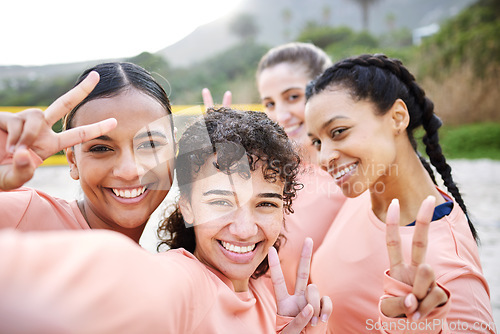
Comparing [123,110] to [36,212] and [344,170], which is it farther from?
[344,170]

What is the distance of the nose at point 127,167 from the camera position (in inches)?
64.2

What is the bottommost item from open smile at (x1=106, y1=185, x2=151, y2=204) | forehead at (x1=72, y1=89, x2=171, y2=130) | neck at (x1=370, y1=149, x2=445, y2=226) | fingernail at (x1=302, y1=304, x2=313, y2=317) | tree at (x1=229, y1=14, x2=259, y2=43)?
tree at (x1=229, y1=14, x2=259, y2=43)

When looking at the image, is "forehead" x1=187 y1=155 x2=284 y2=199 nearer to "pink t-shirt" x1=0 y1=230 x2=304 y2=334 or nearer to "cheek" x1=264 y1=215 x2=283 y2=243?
"cheek" x1=264 y1=215 x2=283 y2=243

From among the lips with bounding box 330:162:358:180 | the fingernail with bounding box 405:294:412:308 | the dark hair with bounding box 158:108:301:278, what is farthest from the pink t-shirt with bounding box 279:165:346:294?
the fingernail with bounding box 405:294:412:308

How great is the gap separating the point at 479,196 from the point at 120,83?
8.06 m

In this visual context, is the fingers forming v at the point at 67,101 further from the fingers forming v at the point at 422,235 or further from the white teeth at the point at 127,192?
the fingers forming v at the point at 422,235

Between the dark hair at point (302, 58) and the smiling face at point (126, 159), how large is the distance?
173cm

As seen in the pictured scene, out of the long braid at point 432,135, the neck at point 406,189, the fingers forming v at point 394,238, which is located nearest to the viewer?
the fingers forming v at point 394,238

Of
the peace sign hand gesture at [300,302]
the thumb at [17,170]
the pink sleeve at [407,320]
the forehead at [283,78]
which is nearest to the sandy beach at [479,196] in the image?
the peace sign hand gesture at [300,302]

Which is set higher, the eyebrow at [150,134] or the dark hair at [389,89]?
the eyebrow at [150,134]

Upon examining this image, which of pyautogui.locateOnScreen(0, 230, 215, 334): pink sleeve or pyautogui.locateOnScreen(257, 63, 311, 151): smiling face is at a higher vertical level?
pyautogui.locateOnScreen(0, 230, 215, 334): pink sleeve

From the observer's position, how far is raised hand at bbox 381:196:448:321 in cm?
130

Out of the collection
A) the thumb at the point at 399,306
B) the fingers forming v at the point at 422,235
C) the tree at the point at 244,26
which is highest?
the fingers forming v at the point at 422,235

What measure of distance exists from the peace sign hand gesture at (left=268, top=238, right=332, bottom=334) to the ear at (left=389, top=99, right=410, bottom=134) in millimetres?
983
